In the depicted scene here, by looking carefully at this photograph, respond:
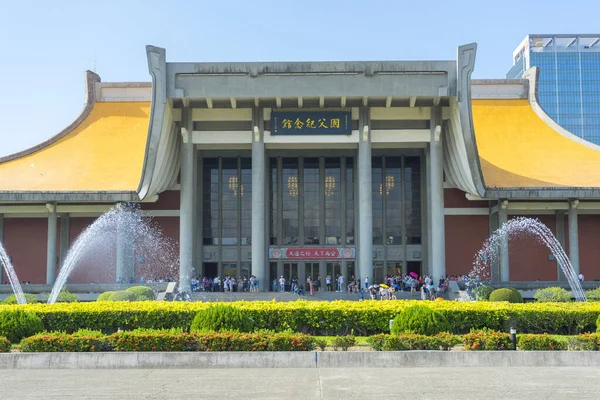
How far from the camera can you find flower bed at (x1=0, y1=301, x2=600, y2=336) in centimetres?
1739

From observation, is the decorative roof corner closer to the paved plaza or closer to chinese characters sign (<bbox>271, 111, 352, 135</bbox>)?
chinese characters sign (<bbox>271, 111, 352, 135</bbox>)

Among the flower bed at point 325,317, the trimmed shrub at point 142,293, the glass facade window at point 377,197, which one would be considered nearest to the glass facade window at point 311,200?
the glass facade window at point 377,197

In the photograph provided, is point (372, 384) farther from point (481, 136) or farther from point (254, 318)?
point (481, 136)

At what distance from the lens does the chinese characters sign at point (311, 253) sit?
1384 inches

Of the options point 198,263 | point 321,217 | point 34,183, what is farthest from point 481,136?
point 34,183

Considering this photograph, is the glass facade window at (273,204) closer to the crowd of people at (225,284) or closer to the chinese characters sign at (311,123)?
the crowd of people at (225,284)

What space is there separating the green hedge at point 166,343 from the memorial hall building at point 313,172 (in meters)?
16.2

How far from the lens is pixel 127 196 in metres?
30.8

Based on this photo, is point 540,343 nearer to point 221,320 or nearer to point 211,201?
point 221,320

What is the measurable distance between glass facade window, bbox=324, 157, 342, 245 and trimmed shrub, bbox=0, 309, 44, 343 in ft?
68.2

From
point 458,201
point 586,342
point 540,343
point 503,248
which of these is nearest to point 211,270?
point 458,201

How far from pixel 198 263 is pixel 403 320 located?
806 inches

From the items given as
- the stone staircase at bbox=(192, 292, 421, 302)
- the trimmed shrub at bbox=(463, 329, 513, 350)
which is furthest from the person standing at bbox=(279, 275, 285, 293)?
the trimmed shrub at bbox=(463, 329, 513, 350)

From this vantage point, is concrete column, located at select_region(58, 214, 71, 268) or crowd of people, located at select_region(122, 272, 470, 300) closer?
crowd of people, located at select_region(122, 272, 470, 300)
